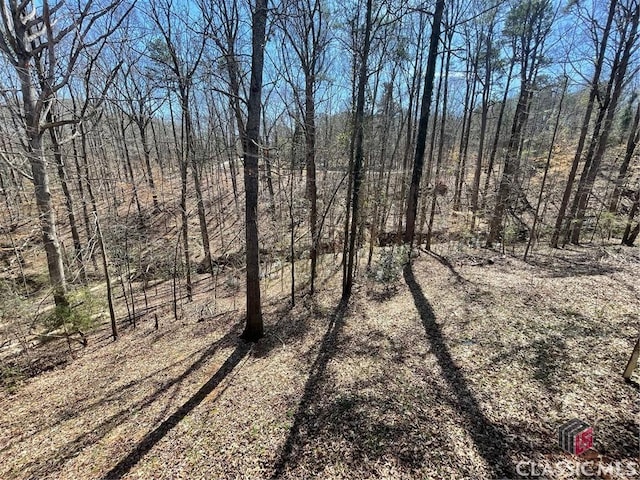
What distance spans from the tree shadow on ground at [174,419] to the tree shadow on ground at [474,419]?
151 inches

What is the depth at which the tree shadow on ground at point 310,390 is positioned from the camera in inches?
129

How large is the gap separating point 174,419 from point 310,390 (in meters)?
2.06

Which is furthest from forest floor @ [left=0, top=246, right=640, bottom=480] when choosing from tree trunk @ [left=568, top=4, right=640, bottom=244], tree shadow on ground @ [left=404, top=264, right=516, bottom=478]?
tree trunk @ [left=568, top=4, right=640, bottom=244]

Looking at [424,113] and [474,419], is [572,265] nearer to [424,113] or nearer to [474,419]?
[424,113]

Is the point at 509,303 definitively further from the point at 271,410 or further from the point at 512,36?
the point at 512,36

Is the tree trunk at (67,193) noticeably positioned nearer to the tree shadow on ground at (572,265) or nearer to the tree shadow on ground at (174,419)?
the tree shadow on ground at (174,419)

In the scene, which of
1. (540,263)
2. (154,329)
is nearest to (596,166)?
(540,263)

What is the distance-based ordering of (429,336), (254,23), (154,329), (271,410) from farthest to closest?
(154,329) → (429,336) → (254,23) → (271,410)

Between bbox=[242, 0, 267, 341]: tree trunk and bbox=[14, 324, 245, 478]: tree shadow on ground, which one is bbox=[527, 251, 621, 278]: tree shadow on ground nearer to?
bbox=[242, 0, 267, 341]: tree trunk

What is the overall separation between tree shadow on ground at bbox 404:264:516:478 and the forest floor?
19 millimetres

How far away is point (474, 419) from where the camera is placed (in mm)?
3395

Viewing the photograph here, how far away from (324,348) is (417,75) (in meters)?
11.5

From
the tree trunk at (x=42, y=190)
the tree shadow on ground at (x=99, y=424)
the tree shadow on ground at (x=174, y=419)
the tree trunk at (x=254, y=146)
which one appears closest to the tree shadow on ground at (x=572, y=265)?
the tree trunk at (x=254, y=146)

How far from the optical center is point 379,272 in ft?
28.0
